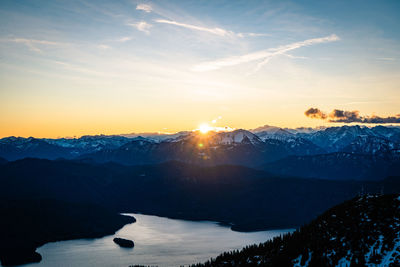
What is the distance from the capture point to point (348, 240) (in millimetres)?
94375

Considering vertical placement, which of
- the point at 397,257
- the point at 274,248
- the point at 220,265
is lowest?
the point at 220,265

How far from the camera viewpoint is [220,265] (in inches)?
5256

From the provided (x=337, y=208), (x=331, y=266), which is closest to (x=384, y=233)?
(x=331, y=266)

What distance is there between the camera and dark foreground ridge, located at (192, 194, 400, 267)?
87000 millimetres

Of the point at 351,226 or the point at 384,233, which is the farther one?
the point at 351,226

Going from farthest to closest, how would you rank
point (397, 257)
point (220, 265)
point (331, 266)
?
point (220, 265) → point (331, 266) → point (397, 257)

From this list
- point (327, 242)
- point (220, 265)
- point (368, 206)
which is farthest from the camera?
point (220, 265)

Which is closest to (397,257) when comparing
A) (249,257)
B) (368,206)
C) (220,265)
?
(368,206)

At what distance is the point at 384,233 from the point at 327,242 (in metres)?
13.1

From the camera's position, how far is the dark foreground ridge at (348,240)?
8700cm

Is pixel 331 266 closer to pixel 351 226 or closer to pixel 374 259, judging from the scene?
pixel 374 259

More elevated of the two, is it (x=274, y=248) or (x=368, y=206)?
(x=368, y=206)

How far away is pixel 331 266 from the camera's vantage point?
87938 mm

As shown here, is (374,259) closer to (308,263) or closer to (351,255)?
(351,255)
